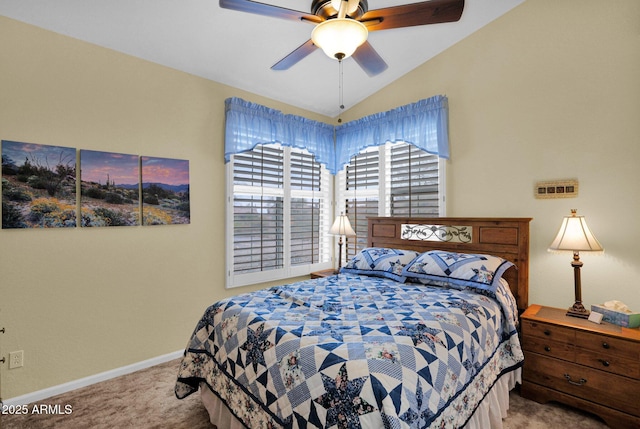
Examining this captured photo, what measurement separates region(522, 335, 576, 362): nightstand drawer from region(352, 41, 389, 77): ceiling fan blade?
224cm

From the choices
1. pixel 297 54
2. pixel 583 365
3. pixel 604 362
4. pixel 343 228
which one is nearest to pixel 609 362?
pixel 604 362

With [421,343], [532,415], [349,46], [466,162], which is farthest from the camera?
[466,162]

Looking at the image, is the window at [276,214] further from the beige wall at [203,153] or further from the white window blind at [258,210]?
the beige wall at [203,153]

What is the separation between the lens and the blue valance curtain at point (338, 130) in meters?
3.25

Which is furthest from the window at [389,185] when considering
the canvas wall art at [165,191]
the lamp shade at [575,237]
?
the canvas wall art at [165,191]

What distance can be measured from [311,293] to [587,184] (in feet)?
7.47

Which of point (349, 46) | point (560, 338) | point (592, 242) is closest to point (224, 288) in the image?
point (349, 46)

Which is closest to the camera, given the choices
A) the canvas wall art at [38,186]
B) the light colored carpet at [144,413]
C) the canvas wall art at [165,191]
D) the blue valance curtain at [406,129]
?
the light colored carpet at [144,413]

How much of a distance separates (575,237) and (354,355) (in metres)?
1.95

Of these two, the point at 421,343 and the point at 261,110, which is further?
the point at 261,110

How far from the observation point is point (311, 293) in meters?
2.37

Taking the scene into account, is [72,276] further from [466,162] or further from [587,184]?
[587,184]

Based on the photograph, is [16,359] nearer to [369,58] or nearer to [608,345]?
[369,58]

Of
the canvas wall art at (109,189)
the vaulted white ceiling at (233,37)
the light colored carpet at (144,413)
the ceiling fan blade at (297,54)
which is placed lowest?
the light colored carpet at (144,413)
